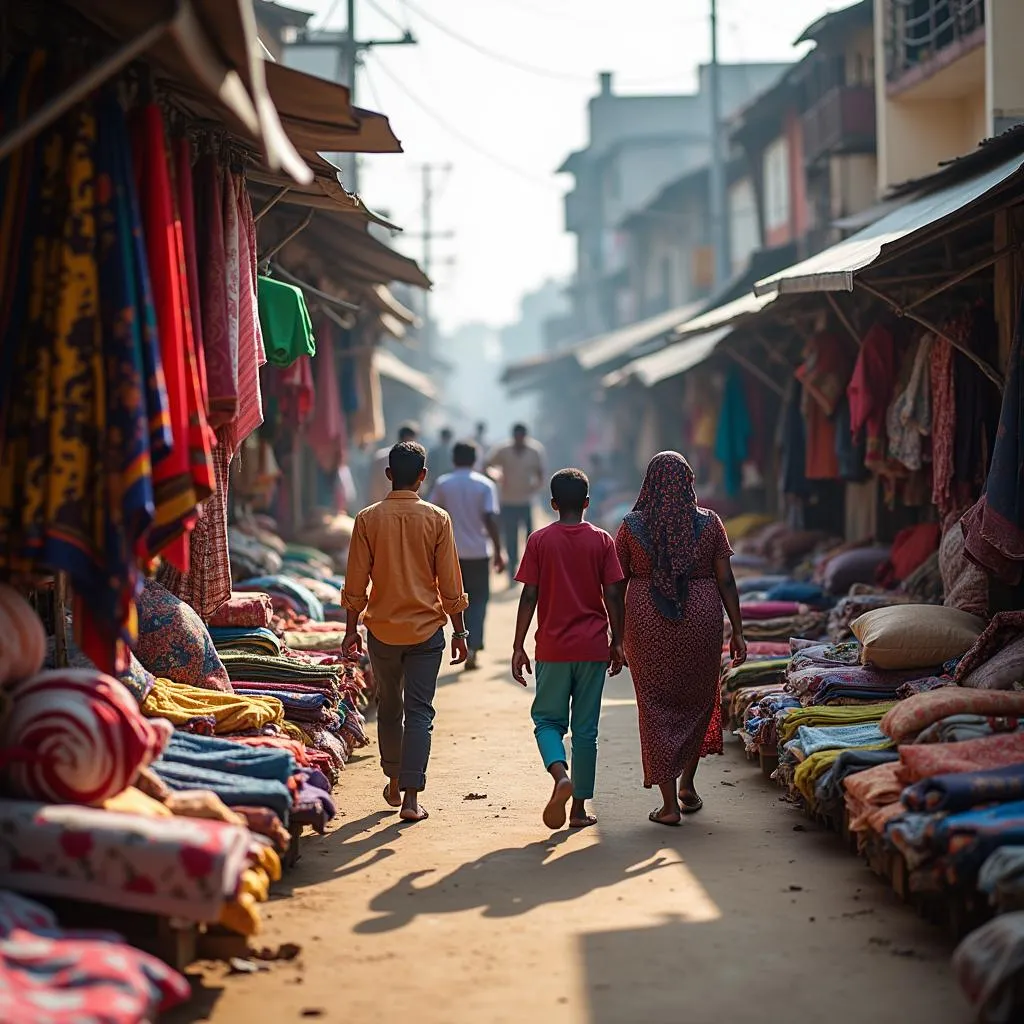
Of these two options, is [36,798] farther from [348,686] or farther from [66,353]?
[348,686]

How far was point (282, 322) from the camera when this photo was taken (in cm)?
830

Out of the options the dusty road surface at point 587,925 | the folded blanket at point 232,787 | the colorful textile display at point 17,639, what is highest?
the colorful textile display at point 17,639

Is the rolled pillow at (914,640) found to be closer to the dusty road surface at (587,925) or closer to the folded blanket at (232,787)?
the dusty road surface at (587,925)

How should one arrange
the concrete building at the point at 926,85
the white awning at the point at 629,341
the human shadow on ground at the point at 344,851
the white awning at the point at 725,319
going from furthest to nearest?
the white awning at the point at 629,341
the concrete building at the point at 926,85
the white awning at the point at 725,319
the human shadow on ground at the point at 344,851

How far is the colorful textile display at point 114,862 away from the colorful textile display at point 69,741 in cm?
13

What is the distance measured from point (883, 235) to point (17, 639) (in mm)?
6227

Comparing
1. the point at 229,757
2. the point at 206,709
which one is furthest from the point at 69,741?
the point at 206,709

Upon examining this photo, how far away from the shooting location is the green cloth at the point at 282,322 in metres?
8.26

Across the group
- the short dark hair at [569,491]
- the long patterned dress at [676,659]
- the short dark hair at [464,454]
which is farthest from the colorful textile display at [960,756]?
the short dark hair at [464,454]

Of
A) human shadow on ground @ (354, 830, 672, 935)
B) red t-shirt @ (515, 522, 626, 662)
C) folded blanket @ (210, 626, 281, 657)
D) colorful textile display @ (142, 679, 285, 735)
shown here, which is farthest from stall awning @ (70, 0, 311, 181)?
folded blanket @ (210, 626, 281, 657)

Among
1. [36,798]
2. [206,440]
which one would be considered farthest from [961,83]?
[36,798]

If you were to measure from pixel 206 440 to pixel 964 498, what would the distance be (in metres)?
5.75

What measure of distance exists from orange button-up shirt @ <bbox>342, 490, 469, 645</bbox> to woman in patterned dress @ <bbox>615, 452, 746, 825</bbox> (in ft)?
2.84

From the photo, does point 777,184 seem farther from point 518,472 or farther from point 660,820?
point 660,820
